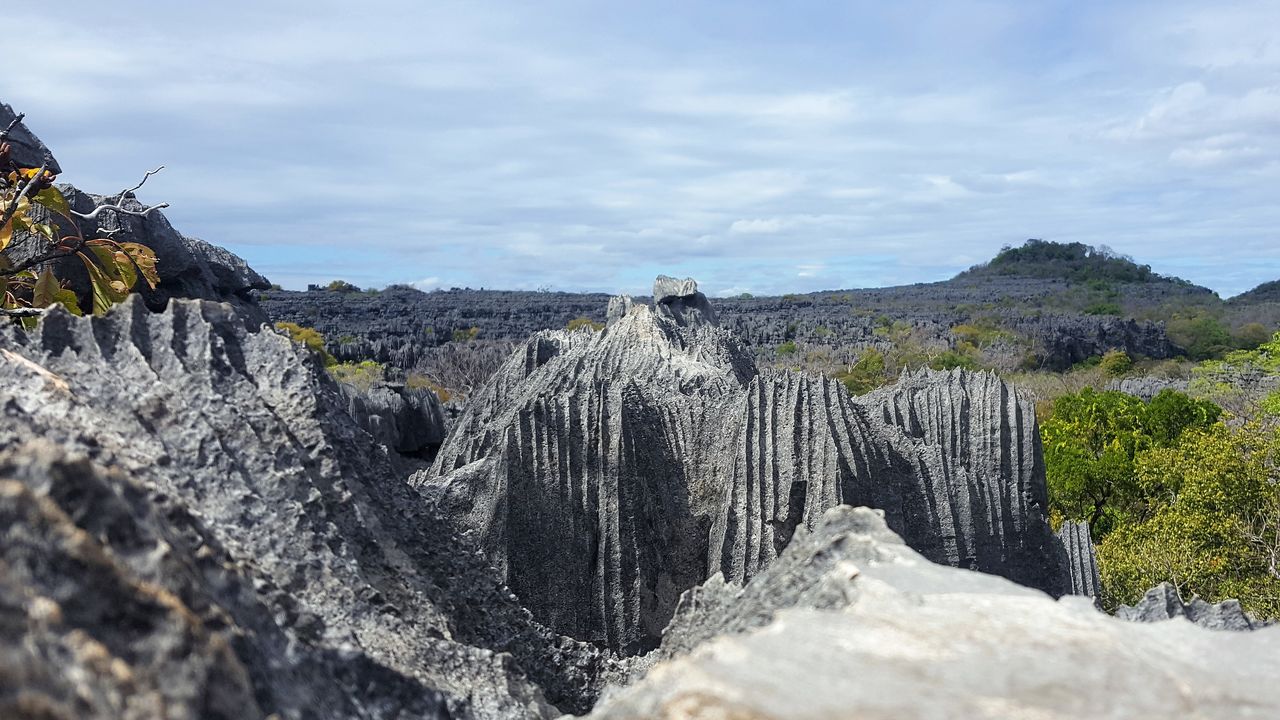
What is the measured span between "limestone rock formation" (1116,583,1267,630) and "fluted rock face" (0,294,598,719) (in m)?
2.23

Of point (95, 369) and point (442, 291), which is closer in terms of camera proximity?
point (95, 369)

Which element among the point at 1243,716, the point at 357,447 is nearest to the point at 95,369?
the point at 357,447

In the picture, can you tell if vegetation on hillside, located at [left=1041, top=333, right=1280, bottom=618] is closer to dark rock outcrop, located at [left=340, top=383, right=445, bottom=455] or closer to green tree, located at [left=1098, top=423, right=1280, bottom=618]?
green tree, located at [left=1098, top=423, right=1280, bottom=618]

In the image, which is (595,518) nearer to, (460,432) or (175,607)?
(460,432)

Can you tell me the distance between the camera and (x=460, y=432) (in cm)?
1180

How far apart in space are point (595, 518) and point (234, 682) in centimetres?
679

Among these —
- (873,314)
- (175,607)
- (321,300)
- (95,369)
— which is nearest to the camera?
(175,607)

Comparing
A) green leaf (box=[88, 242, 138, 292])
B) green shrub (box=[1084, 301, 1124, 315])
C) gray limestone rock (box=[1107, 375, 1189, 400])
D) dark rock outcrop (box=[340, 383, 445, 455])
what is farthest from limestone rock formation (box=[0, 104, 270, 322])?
green shrub (box=[1084, 301, 1124, 315])

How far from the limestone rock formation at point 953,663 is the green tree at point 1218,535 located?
39.9 ft

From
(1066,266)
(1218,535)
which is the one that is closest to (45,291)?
(1218,535)

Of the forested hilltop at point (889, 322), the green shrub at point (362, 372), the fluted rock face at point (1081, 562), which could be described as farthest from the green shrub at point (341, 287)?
the fluted rock face at point (1081, 562)

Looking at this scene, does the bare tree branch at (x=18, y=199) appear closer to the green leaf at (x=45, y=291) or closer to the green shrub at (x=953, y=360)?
the green leaf at (x=45, y=291)

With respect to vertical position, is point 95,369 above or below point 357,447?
above

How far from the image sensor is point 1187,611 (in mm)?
4121
